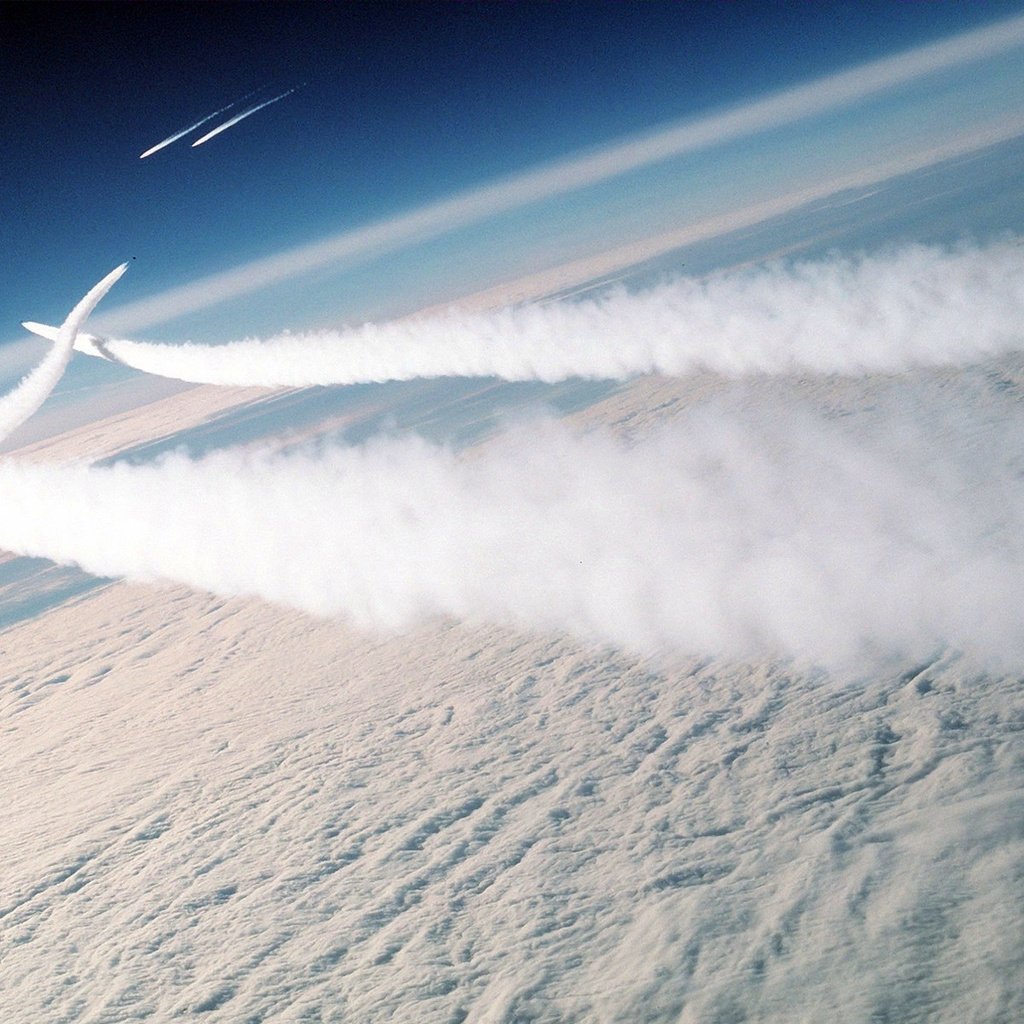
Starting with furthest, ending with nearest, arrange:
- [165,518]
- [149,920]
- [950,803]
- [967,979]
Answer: [165,518], [149,920], [950,803], [967,979]

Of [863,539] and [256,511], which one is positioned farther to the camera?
[256,511]

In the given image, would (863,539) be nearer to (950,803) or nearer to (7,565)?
(950,803)

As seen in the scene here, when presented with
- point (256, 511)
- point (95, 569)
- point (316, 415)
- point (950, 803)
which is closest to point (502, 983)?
point (950, 803)

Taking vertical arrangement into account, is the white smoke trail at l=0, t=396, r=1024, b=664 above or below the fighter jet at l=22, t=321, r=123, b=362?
below

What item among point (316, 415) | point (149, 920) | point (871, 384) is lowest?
point (149, 920)

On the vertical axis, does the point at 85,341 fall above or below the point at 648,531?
above

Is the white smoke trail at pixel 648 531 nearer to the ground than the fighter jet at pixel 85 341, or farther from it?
nearer to the ground

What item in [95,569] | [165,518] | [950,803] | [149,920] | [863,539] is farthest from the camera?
[95,569]

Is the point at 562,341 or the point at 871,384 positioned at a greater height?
the point at 562,341
